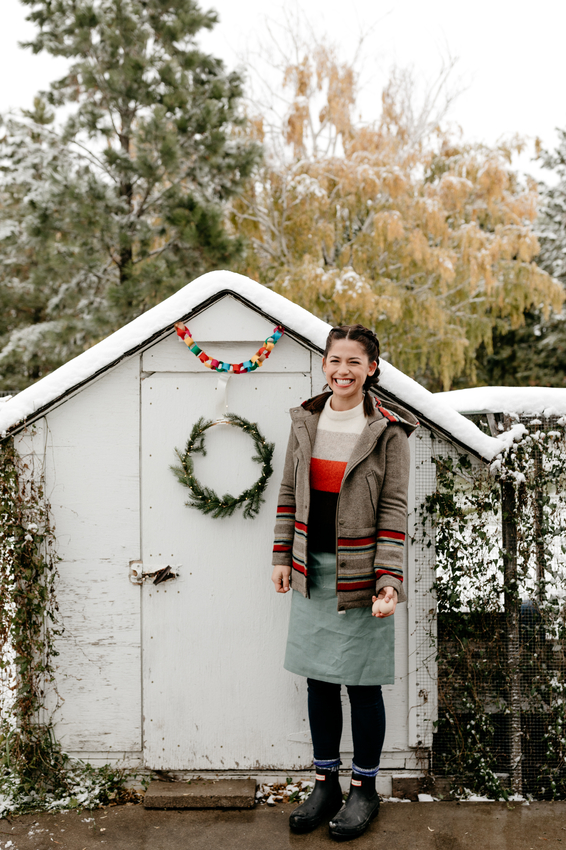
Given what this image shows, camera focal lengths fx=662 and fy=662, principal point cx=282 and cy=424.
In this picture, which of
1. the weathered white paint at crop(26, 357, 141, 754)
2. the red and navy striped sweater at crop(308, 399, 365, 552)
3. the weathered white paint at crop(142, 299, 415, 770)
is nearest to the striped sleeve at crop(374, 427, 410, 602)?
the red and navy striped sweater at crop(308, 399, 365, 552)

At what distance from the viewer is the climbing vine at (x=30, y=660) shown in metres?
2.95

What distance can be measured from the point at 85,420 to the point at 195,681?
131cm

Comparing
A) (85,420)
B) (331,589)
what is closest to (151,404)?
Result: (85,420)

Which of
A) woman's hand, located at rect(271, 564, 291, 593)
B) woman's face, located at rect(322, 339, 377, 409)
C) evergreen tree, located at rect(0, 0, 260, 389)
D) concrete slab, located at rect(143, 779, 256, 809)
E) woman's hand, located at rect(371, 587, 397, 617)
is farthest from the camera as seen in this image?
evergreen tree, located at rect(0, 0, 260, 389)

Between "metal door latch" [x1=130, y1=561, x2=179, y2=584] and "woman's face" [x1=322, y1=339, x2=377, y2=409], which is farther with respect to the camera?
"metal door latch" [x1=130, y1=561, x2=179, y2=584]

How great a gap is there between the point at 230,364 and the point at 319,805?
1.89 meters

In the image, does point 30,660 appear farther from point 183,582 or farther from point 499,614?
point 499,614

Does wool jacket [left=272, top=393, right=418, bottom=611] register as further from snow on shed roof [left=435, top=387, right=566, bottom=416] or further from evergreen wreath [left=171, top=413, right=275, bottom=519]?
snow on shed roof [left=435, top=387, right=566, bottom=416]

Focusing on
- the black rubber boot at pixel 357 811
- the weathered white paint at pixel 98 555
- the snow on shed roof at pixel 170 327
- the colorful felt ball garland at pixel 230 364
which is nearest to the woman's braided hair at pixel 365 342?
the snow on shed roof at pixel 170 327

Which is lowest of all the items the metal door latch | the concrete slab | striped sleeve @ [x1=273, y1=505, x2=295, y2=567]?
the concrete slab

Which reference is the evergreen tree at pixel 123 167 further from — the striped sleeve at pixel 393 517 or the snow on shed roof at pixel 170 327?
the striped sleeve at pixel 393 517

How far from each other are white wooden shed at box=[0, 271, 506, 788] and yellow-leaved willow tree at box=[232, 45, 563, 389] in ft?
27.2

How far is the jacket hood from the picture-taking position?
2.59 meters

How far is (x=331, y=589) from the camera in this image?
2.58 metres
